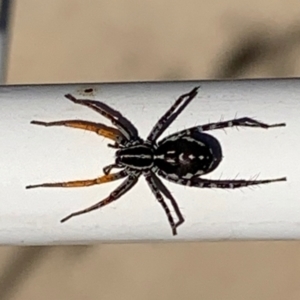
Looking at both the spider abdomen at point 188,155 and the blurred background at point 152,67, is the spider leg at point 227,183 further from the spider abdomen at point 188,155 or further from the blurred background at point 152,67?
the blurred background at point 152,67

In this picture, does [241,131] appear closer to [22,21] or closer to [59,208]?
[59,208]

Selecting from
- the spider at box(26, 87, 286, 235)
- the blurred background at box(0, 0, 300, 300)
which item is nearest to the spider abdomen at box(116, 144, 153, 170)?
the spider at box(26, 87, 286, 235)

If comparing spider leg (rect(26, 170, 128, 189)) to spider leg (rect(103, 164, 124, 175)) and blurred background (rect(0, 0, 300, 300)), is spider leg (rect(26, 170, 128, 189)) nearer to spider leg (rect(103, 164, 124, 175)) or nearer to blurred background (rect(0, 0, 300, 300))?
spider leg (rect(103, 164, 124, 175))

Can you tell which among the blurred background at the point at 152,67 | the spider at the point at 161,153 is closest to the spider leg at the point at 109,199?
the spider at the point at 161,153

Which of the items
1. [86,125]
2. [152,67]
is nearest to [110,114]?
[86,125]

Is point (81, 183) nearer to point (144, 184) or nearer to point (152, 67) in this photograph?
point (144, 184)

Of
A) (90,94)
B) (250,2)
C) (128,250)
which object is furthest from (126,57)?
(90,94)
